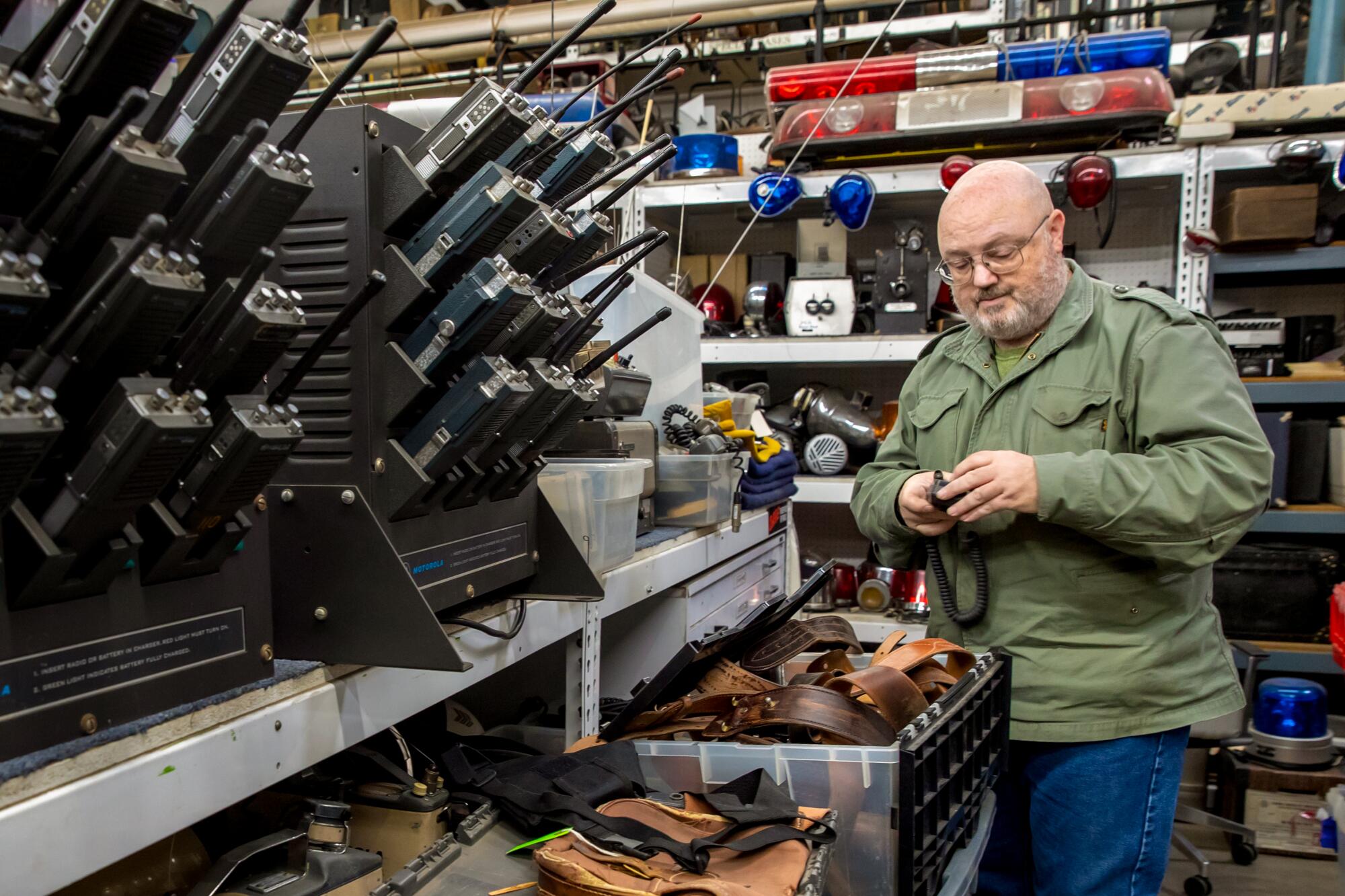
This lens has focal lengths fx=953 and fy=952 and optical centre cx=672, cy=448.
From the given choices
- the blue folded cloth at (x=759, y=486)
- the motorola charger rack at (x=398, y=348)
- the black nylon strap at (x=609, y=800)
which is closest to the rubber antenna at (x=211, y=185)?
the motorola charger rack at (x=398, y=348)

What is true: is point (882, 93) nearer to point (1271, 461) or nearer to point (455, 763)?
point (1271, 461)

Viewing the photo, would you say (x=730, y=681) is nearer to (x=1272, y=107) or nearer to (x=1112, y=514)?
(x=1112, y=514)

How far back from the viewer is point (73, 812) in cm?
63

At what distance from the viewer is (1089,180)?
9.48 ft

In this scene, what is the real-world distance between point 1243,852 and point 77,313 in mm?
3251

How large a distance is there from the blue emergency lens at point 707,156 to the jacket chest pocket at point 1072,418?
2.08 metres

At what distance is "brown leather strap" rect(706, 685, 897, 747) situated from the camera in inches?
43.2

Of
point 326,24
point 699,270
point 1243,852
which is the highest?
point 326,24

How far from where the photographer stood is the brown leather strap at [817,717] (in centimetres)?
110

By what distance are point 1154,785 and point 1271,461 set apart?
55 cm

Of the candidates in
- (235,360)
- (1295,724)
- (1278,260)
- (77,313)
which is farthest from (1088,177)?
(77,313)

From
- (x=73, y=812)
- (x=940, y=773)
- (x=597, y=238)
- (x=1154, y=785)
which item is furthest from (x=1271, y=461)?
(x=73, y=812)

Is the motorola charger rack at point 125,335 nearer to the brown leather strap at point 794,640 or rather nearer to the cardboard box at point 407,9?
the brown leather strap at point 794,640

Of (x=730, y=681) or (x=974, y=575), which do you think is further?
(x=974, y=575)
